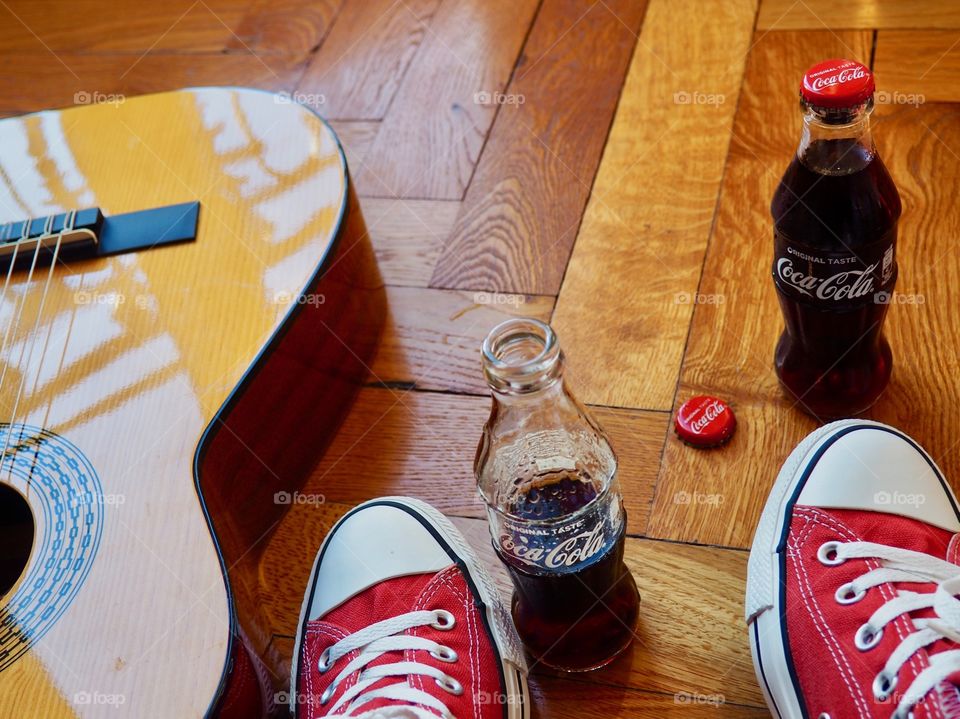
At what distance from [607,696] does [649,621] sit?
9cm

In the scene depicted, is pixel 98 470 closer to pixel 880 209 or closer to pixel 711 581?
pixel 711 581

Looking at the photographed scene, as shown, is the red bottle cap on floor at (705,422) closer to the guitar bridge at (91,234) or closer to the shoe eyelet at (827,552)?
the shoe eyelet at (827,552)

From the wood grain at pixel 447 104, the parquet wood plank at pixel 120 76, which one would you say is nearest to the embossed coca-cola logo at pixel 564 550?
the wood grain at pixel 447 104

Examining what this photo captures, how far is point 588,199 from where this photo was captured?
1386 millimetres

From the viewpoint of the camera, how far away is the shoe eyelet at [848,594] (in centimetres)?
85

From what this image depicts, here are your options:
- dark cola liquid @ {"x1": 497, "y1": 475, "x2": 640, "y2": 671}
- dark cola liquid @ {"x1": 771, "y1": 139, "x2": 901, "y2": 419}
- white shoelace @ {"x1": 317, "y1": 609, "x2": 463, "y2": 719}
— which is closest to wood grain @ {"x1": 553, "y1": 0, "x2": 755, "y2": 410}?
dark cola liquid @ {"x1": 771, "y1": 139, "x2": 901, "y2": 419}

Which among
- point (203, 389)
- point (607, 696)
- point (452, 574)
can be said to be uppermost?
point (203, 389)

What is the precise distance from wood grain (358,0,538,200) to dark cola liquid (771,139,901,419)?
600mm

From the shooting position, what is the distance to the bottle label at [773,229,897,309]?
36.1 inches

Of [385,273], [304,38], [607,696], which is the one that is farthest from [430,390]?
[304,38]

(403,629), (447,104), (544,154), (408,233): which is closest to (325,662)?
(403,629)

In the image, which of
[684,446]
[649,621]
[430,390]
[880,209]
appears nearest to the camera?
[880,209]

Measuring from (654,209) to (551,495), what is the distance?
2.00 feet

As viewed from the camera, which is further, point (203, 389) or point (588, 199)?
point (588, 199)
